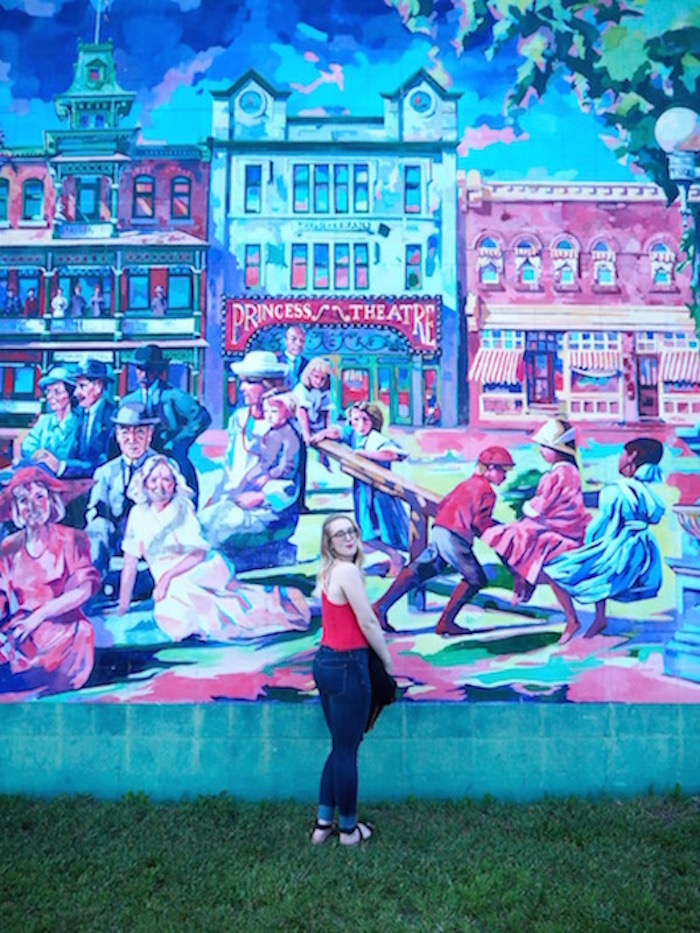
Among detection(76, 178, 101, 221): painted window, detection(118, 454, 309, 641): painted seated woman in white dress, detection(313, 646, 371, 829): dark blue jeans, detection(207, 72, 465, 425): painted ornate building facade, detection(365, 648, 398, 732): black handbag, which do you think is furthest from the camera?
detection(76, 178, 101, 221): painted window

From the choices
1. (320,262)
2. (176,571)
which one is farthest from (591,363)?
(176,571)

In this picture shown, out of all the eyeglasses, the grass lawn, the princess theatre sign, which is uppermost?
the princess theatre sign

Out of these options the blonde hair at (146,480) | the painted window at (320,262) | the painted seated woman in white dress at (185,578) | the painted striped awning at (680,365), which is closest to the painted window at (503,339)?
the painted striped awning at (680,365)

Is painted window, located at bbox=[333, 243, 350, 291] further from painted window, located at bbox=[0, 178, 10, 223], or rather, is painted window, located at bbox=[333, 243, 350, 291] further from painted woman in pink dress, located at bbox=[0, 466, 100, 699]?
painted window, located at bbox=[0, 178, 10, 223]

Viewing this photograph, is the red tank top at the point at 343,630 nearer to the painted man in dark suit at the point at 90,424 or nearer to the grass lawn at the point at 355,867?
the grass lawn at the point at 355,867

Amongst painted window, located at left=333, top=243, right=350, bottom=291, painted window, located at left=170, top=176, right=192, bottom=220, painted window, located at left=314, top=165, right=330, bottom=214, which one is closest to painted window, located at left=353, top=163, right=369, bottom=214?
painted window, located at left=314, top=165, right=330, bottom=214

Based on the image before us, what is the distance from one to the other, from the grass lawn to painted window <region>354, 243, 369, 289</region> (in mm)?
3107

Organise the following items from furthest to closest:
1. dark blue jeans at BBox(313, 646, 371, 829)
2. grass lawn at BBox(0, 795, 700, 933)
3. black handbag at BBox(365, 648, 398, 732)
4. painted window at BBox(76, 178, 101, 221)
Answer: painted window at BBox(76, 178, 101, 221)
black handbag at BBox(365, 648, 398, 732)
dark blue jeans at BBox(313, 646, 371, 829)
grass lawn at BBox(0, 795, 700, 933)

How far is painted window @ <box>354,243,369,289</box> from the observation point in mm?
5262

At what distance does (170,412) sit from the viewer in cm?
517

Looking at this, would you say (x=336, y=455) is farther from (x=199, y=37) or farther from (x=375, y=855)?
(x=199, y=37)

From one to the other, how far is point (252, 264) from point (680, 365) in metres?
2.73

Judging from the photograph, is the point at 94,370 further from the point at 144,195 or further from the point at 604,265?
the point at 604,265

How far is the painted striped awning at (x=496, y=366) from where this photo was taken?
5.23 metres
